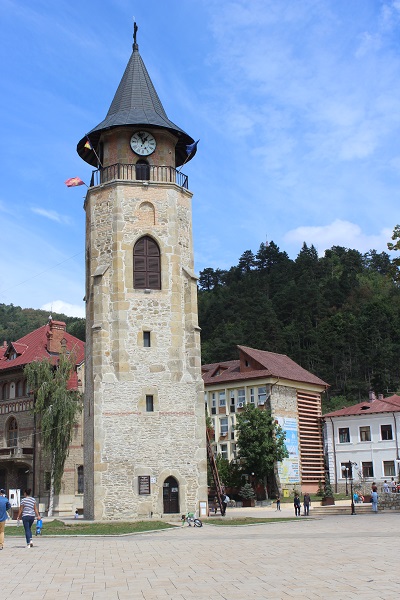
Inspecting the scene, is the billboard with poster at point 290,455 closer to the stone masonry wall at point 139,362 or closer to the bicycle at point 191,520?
the stone masonry wall at point 139,362

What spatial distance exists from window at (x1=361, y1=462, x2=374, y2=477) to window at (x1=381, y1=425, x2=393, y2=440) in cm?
244

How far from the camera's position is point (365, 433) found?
181 ft

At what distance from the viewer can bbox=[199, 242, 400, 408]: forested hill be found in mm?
91188

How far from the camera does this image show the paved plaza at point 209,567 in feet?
33.9

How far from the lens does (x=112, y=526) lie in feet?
87.4

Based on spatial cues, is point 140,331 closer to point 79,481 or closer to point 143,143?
point 143,143

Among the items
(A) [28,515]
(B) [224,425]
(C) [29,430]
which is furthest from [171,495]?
(B) [224,425]

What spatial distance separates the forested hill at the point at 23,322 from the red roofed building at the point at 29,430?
146ft

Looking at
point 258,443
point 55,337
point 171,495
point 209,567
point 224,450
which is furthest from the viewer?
point 224,450

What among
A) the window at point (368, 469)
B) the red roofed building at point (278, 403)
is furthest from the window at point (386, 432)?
the red roofed building at point (278, 403)

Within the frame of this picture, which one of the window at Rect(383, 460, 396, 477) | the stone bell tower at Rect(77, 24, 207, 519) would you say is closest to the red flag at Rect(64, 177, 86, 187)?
the stone bell tower at Rect(77, 24, 207, 519)

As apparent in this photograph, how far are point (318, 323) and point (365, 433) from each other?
1858 inches

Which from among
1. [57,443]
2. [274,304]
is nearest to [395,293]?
[274,304]

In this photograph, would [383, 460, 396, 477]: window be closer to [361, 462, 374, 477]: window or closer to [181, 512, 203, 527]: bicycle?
[361, 462, 374, 477]: window
